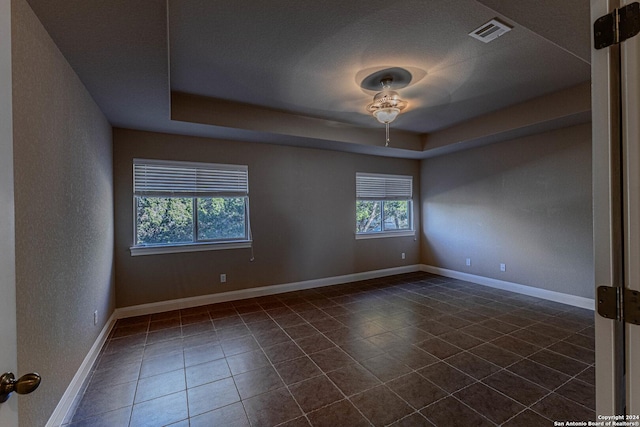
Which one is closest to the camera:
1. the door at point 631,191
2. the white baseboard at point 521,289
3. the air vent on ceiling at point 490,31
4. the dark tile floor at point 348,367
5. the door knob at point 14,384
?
the door knob at point 14,384

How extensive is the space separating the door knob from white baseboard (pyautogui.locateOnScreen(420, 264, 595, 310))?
17.1 feet

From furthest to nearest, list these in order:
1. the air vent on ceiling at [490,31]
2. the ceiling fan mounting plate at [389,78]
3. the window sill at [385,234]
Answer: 1. the window sill at [385,234]
2. the ceiling fan mounting plate at [389,78]
3. the air vent on ceiling at [490,31]

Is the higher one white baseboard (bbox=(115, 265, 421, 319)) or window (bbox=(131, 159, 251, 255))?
window (bbox=(131, 159, 251, 255))

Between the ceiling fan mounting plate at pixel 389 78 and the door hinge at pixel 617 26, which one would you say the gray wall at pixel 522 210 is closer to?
the ceiling fan mounting plate at pixel 389 78

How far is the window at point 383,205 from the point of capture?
5555 mm

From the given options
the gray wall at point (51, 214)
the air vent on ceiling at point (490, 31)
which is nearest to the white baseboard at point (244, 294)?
the gray wall at point (51, 214)

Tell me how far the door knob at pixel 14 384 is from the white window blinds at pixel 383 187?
502cm

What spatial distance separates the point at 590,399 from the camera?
6.48 ft

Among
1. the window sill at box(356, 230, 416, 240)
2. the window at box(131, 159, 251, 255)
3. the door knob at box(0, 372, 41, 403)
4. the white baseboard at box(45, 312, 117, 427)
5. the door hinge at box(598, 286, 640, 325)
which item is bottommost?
the white baseboard at box(45, 312, 117, 427)

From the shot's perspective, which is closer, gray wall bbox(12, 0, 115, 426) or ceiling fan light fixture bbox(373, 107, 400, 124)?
gray wall bbox(12, 0, 115, 426)

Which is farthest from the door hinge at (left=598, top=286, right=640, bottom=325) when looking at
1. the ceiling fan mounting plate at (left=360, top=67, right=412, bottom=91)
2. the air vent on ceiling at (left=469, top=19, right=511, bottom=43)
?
the ceiling fan mounting plate at (left=360, top=67, right=412, bottom=91)

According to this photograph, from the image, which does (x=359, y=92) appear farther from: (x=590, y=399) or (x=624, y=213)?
(x=590, y=399)

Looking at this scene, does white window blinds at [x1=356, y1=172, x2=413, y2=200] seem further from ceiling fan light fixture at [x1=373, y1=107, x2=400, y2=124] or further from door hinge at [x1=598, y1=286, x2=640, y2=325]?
door hinge at [x1=598, y1=286, x2=640, y2=325]

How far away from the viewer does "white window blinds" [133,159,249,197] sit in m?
3.79
